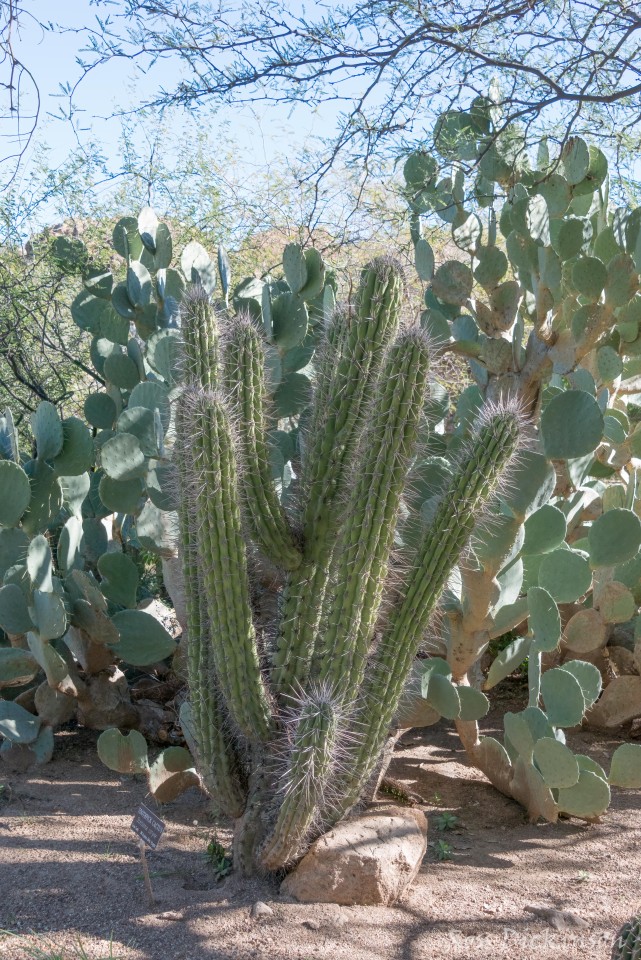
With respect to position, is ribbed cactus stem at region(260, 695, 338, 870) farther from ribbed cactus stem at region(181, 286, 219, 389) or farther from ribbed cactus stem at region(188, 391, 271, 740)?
ribbed cactus stem at region(181, 286, 219, 389)

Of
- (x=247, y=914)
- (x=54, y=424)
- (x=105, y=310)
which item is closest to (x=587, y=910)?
(x=247, y=914)

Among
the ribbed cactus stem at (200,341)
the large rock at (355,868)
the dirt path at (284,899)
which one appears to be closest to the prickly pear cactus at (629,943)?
the dirt path at (284,899)

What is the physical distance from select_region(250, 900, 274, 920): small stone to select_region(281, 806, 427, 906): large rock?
0.14 m

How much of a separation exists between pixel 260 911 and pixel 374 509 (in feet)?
3.92

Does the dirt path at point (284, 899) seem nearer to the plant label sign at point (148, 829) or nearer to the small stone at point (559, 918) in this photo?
the small stone at point (559, 918)

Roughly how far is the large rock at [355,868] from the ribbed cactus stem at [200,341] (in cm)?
145

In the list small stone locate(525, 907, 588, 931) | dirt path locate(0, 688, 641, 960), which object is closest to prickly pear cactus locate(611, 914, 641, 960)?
dirt path locate(0, 688, 641, 960)

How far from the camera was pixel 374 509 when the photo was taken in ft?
8.64

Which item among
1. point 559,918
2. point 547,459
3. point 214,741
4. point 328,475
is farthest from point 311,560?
point 559,918

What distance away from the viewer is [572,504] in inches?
153

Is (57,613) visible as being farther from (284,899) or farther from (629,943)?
(629,943)

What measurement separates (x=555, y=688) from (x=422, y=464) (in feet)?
2.97

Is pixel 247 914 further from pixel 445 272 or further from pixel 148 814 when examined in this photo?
pixel 445 272

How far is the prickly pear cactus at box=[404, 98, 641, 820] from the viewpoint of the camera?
3168 mm
